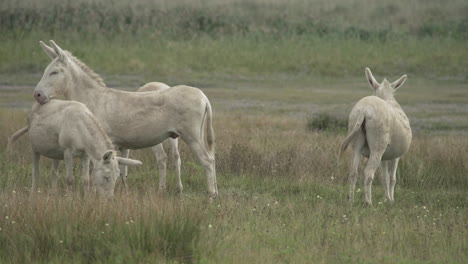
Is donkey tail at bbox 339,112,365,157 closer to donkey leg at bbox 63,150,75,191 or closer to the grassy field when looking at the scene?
the grassy field

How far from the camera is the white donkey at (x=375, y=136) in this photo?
479 inches

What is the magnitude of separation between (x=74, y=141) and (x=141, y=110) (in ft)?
4.68

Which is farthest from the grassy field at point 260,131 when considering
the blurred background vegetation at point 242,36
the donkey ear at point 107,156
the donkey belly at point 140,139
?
the donkey belly at point 140,139

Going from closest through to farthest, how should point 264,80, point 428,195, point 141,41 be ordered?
point 428,195
point 264,80
point 141,41

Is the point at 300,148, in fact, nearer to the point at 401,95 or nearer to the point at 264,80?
the point at 401,95

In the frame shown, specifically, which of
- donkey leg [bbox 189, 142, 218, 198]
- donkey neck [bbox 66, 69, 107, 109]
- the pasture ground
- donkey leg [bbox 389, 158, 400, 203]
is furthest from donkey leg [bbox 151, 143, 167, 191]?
donkey leg [bbox 389, 158, 400, 203]

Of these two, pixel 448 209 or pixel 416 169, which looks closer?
pixel 448 209

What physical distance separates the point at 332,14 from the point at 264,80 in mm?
13601

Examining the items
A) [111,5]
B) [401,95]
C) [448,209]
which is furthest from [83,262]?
[111,5]

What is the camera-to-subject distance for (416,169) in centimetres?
1482

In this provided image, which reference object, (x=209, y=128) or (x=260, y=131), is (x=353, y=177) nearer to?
(x=209, y=128)

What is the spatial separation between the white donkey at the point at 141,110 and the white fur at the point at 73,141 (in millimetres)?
573

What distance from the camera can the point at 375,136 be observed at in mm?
12211

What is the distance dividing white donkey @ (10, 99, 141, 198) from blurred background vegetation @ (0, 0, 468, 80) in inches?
1023
